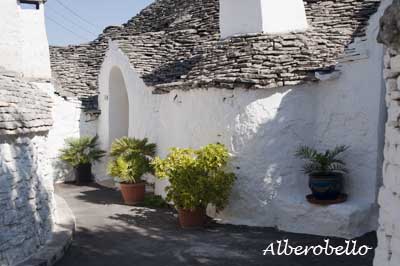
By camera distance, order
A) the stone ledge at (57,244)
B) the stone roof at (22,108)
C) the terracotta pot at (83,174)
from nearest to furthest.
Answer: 1. the stone roof at (22,108)
2. the stone ledge at (57,244)
3. the terracotta pot at (83,174)

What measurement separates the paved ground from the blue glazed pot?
0.71 meters

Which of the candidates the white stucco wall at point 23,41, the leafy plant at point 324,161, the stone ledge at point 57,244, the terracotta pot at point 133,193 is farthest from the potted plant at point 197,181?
the white stucco wall at point 23,41

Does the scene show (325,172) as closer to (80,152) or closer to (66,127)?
(80,152)

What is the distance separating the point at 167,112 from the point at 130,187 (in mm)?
1876

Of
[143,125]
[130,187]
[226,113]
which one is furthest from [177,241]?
[143,125]

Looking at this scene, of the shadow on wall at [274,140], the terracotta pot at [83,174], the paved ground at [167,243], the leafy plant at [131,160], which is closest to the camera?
the paved ground at [167,243]

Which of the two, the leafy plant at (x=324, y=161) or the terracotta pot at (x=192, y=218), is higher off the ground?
the leafy plant at (x=324, y=161)

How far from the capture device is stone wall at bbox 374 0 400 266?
3.45 m

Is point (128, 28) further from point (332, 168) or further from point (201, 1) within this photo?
point (332, 168)

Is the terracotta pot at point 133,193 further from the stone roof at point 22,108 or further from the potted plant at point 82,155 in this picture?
the potted plant at point 82,155

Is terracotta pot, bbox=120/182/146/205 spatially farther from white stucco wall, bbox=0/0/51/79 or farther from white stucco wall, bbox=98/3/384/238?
white stucco wall, bbox=0/0/51/79

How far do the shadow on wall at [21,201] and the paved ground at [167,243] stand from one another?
24.4 inches

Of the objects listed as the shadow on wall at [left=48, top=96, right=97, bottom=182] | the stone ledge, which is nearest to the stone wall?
the stone ledge

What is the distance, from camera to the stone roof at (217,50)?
8086 millimetres
